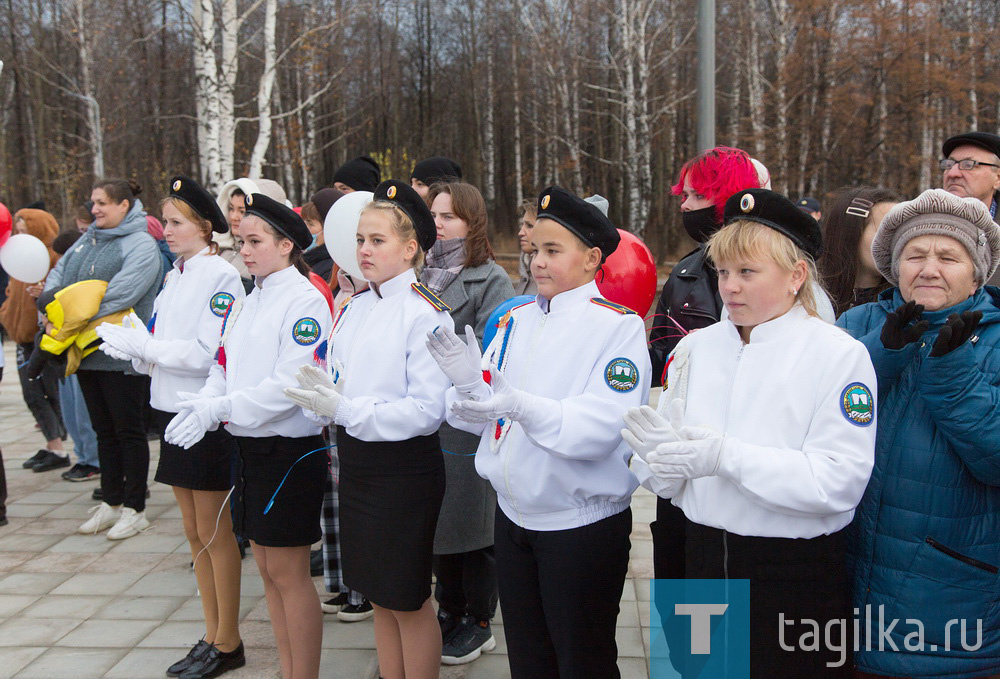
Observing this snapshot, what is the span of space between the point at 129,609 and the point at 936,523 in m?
3.99

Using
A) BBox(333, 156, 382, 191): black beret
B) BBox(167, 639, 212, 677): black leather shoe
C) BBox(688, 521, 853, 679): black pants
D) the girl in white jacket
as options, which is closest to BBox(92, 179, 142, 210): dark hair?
BBox(333, 156, 382, 191): black beret

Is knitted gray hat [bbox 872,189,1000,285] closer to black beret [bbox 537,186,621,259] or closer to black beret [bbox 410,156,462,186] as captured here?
black beret [bbox 537,186,621,259]

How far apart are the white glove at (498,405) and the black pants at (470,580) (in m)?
1.59

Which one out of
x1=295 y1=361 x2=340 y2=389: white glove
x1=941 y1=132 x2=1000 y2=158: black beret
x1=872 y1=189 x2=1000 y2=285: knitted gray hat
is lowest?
Answer: x1=295 y1=361 x2=340 y2=389: white glove

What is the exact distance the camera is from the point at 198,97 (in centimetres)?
1202

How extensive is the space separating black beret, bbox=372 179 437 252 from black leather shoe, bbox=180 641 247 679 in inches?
81.7

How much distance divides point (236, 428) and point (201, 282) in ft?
2.96

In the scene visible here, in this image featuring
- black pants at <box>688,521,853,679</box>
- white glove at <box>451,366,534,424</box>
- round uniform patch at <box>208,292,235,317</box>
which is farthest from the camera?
round uniform patch at <box>208,292,235,317</box>

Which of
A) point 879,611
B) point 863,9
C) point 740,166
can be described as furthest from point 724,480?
point 863,9

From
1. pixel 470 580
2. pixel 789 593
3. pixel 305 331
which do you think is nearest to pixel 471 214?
pixel 305 331

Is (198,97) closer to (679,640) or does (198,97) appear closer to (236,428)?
(236,428)

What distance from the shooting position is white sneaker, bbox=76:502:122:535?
5.46m

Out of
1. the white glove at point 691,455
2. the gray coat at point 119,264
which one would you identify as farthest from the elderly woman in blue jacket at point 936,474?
the gray coat at point 119,264

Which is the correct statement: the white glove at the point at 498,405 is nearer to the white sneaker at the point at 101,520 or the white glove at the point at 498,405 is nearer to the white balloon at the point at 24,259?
the white sneaker at the point at 101,520
